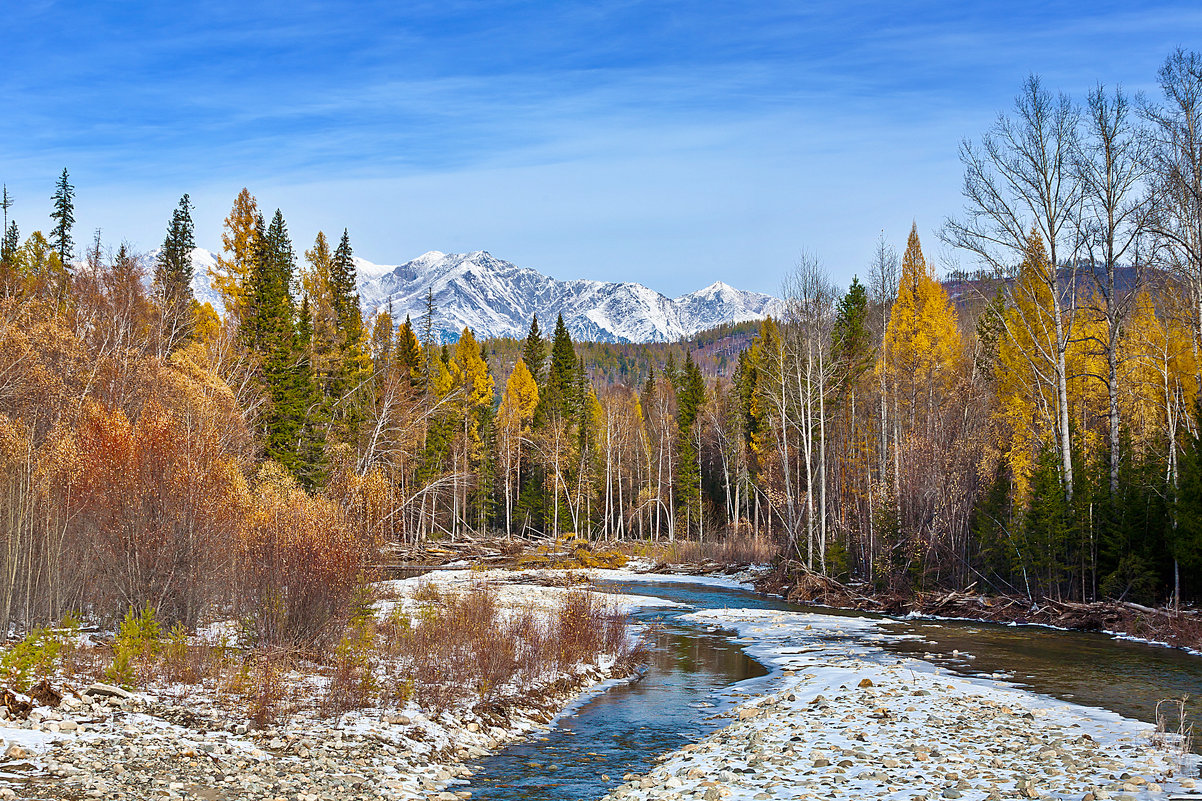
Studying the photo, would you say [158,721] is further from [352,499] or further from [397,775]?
[352,499]

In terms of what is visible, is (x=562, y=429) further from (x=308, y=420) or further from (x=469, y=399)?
(x=308, y=420)

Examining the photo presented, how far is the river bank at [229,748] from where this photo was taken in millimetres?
7574

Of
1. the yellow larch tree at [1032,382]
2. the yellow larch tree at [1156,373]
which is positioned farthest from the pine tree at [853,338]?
the yellow larch tree at [1156,373]

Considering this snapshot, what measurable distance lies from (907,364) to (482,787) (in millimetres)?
35770

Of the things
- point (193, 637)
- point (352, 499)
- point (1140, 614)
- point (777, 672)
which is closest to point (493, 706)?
point (352, 499)

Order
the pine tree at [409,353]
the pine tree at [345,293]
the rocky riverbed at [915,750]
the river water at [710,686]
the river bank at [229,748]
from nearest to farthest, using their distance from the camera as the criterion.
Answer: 1. the river bank at [229,748]
2. the rocky riverbed at [915,750]
3. the river water at [710,686]
4. the pine tree at [345,293]
5. the pine tree at [409,353]

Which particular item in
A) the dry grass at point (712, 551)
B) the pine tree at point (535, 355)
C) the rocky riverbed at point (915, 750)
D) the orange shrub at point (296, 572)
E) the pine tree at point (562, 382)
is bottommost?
the dry grass at point (712, 551)

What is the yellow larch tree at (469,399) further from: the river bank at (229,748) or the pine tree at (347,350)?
the river bank at (229,748)

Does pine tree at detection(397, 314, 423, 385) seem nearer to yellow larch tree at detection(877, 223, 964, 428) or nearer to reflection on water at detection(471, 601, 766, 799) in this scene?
yellow larch tree at detection(877, 223, 964, 428)

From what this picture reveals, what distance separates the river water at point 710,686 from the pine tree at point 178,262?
106 feet

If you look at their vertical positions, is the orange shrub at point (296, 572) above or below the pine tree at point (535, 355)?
below

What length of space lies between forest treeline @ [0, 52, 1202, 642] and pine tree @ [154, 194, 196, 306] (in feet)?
0.90

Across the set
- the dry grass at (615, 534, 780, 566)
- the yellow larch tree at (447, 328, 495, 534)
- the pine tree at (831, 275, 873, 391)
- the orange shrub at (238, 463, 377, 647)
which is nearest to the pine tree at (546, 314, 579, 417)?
the yellow larch tree at (447, 328, 495, 534)

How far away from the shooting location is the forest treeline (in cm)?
1400
